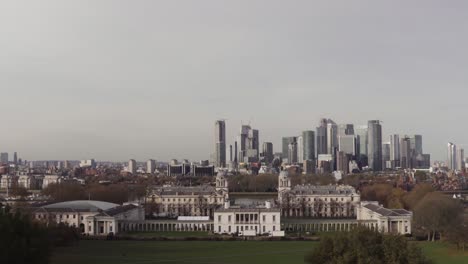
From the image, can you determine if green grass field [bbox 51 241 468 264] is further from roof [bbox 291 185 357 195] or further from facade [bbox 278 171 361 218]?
roof [bbox 291 185 357 195]

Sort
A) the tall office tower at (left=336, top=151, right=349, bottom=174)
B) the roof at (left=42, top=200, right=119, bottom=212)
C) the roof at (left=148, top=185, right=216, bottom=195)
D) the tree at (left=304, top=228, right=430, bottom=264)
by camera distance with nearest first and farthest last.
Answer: the tree at (left=304, top=228, right=430, bottom=264) < the roof at (left=42, top=200, right=119, bottom=212) < the roof at (left=148, top=185, right=216, bottom=195) < the tall office tower at (left=336, top=151, right=349, bottom=174)

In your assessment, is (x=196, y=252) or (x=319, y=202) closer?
(x=196, y=252)

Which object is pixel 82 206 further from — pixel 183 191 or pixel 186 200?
pixel 183 191

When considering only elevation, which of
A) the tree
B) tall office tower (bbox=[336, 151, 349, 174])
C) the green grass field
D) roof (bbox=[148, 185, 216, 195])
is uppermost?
tall office tower (bbox=[336, 151, 349, 174])

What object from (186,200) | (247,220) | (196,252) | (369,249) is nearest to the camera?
(369,249)

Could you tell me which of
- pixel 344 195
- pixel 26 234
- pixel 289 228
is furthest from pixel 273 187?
pixel 26 234

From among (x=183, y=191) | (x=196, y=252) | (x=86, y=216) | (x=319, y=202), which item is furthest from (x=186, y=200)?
(x=196, y=252)

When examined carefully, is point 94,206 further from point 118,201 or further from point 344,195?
point 344,195

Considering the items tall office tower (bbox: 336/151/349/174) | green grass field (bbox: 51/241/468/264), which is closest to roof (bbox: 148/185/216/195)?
green grass field (bbox: 51/241/468/264)
